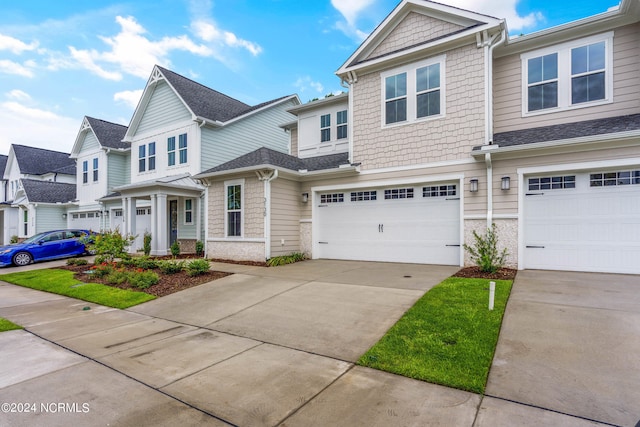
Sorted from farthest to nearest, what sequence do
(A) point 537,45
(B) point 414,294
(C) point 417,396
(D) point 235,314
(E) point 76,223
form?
(E) point 76,223 < (A) point 537,45 < (B) point 414,294 < (D) point 235,314 < (C) point 417,396

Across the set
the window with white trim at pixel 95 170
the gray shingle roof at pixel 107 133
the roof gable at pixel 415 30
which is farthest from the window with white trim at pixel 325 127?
the window with white trim at pixel 95 170

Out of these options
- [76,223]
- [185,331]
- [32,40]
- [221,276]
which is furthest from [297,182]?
[76,223]

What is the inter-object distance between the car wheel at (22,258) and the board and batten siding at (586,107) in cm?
1845

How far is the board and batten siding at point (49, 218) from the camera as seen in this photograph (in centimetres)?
2111

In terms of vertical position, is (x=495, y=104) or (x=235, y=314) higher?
(x=495, y=104)

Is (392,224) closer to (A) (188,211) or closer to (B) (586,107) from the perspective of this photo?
(B) (586,107)

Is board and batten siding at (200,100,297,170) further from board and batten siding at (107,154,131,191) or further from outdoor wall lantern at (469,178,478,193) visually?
outdoor wall lantern at (469,178,478,193)

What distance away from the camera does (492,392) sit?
2.91 m

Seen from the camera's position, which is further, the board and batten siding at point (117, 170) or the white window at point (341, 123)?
the board and batten siding at point (117, 170)

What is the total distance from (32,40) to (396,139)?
1410 cm

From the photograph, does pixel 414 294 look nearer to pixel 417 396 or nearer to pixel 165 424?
pixel 417 396

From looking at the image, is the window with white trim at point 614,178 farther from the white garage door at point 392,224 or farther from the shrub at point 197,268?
the shrub at point 197,268

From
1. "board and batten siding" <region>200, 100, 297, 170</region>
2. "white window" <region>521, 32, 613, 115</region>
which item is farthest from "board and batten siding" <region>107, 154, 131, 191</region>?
"white window" <region>521, 32, 613, 115</region>

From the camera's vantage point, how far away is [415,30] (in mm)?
9883
